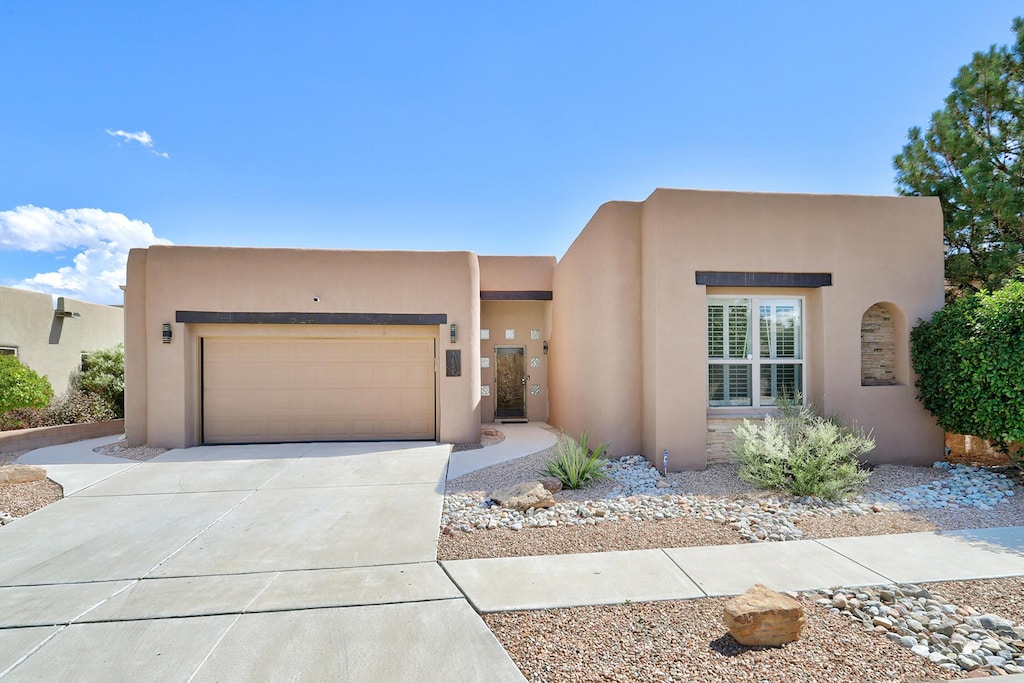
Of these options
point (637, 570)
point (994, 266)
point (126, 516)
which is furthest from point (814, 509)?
point (126, 516)

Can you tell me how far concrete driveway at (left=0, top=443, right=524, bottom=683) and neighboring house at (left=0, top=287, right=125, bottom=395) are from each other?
8.70 m

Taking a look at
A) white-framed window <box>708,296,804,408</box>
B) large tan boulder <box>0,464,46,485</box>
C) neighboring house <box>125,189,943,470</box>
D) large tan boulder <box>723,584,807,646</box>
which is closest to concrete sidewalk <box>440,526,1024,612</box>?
large tan boulder <box>723,584,807,646</box>

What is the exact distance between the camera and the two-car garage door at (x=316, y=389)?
9.71m

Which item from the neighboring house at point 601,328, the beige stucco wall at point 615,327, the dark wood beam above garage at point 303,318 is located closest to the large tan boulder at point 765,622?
the neighboring house at point 601,328

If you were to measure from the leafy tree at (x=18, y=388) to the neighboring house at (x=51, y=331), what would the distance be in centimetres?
243

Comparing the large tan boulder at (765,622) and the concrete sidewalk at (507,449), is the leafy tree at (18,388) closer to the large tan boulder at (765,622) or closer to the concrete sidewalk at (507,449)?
the concrete sidewalk at (507,449)

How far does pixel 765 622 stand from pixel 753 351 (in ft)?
18.5

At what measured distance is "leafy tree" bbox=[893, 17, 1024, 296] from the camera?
353 inches

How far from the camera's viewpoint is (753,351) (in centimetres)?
777

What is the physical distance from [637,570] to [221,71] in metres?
10.9

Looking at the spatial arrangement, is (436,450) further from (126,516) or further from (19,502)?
(19,502)

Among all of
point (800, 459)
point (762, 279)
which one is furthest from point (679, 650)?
point (762, 279)

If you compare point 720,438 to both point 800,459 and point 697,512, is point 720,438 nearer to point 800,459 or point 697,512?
point 800,459

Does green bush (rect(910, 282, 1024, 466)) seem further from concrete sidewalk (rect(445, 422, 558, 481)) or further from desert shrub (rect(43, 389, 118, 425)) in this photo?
desert shrub (rect(43, 389, 118, 425))
